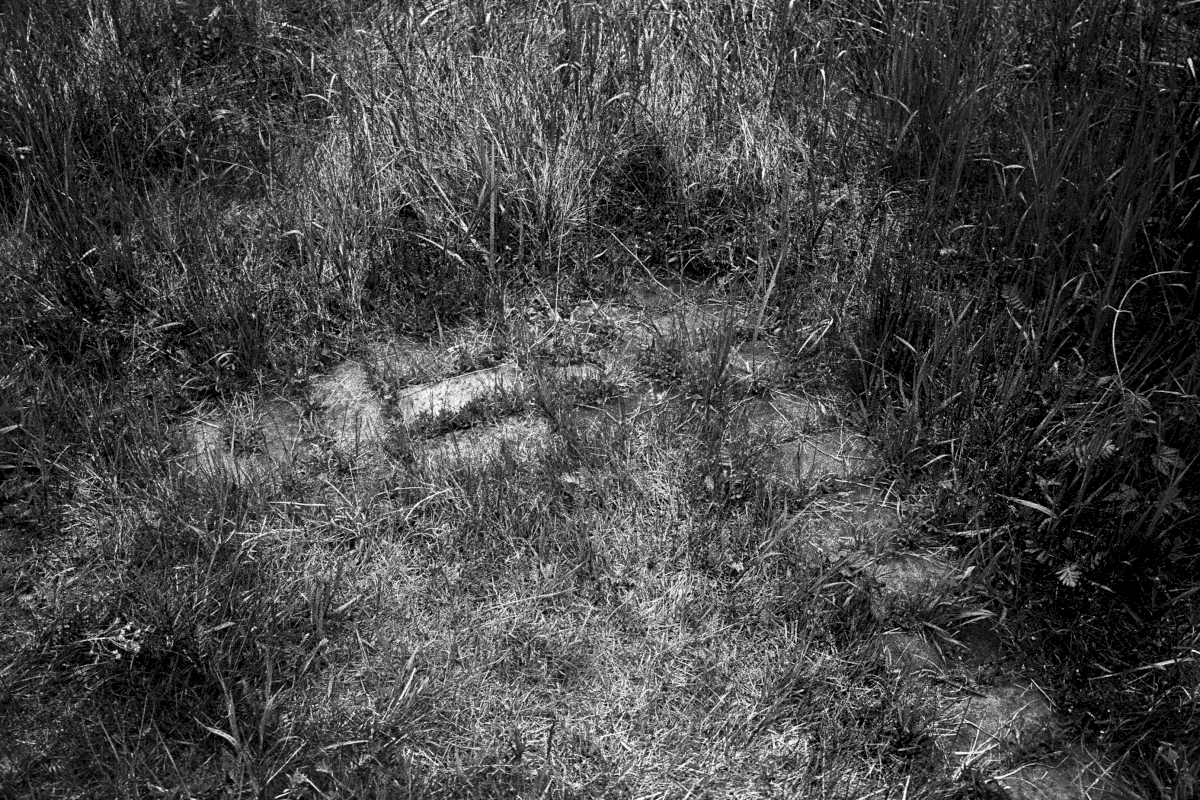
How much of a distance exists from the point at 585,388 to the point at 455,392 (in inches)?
17.5

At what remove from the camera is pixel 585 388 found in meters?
3.30

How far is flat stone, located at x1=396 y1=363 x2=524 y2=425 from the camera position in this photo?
3.27 meters

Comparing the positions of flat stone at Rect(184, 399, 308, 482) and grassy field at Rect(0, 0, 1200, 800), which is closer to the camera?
grassy field at Rect(0, 0, 1200, 800)

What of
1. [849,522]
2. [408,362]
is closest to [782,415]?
[849,522]

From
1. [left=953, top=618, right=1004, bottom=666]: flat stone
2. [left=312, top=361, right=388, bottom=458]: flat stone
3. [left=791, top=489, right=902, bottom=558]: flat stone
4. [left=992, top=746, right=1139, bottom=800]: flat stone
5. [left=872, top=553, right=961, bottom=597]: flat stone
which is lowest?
[left=992, top=746, right=1139, bottom=800]: flat stone

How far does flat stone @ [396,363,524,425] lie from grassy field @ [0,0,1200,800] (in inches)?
0.9

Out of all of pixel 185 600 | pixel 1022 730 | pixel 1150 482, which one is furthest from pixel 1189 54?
pixel 185 600

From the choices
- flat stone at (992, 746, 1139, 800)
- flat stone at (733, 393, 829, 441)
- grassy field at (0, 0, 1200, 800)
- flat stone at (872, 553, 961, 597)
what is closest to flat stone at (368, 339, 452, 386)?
grassy field at (0, 0, 1200, 800)

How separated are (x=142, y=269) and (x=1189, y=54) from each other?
153 inches

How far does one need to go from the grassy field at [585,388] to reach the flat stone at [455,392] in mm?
23

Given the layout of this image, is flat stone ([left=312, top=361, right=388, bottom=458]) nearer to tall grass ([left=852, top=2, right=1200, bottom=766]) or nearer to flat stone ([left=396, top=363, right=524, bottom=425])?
flat stone ([left=396, top=363, right=524, bottom=425])

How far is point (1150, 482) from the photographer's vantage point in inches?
110

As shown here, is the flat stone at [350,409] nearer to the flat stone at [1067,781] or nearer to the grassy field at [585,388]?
the grassy field at [585,388]

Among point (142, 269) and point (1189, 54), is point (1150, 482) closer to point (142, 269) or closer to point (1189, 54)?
point (1189, 54)
